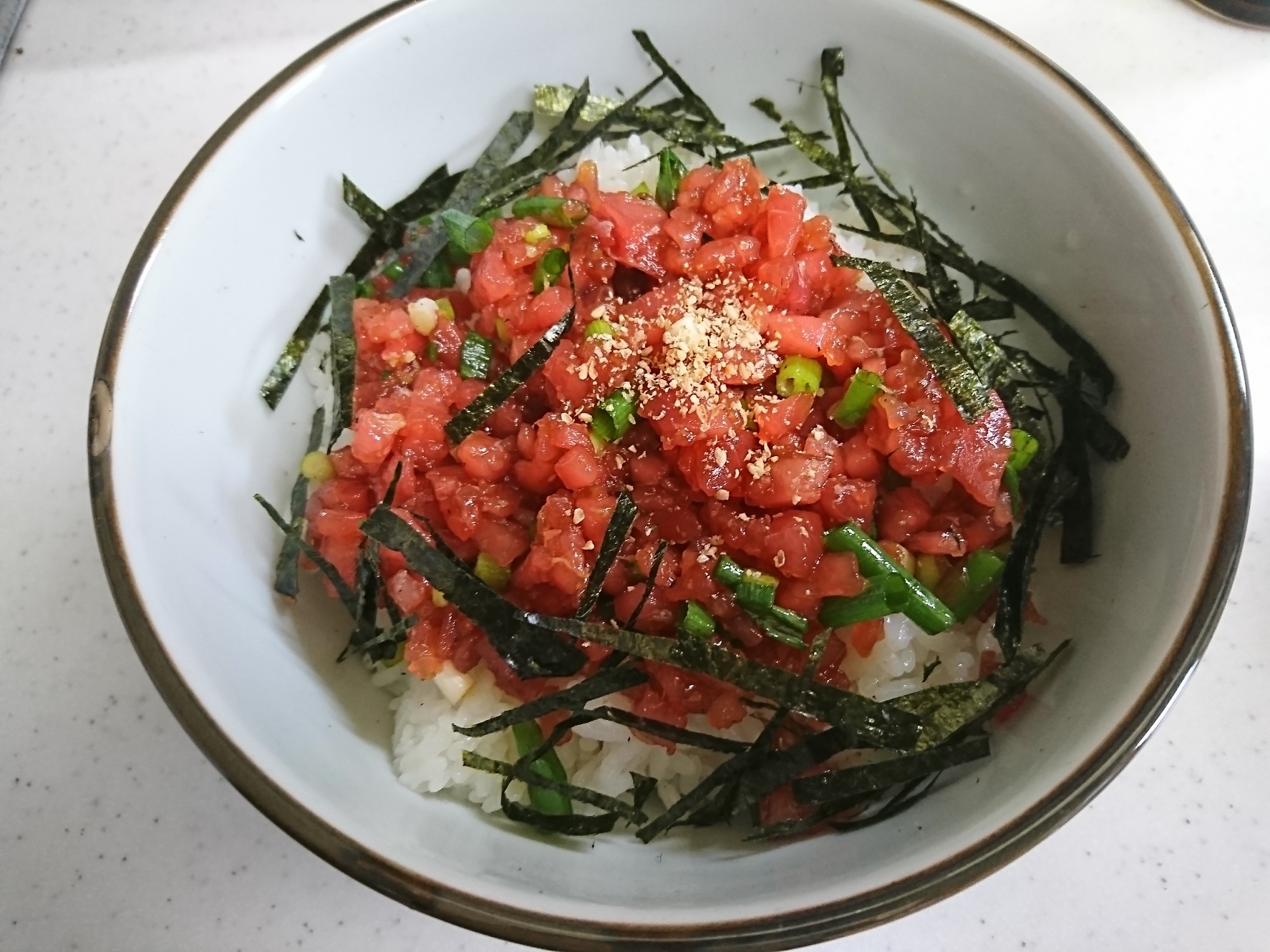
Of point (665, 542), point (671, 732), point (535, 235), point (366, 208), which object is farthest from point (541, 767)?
point (366, 208)

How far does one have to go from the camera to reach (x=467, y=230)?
6.47 feet

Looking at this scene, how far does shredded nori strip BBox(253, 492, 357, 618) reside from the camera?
1.71 m

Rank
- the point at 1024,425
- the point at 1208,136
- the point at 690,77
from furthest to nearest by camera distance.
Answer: the point at 1208,136, the point at 690,77, the point at 1024,425

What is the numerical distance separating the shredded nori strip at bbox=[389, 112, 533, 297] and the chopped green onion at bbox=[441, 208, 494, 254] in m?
0.03

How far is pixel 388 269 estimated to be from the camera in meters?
2.02

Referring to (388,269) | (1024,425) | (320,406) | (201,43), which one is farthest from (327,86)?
(1024,425)

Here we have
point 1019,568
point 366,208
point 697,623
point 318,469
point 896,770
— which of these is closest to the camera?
point 896,770

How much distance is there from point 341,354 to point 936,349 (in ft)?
4.18

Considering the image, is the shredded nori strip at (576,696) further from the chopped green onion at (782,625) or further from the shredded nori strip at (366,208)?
the shredded nori strip at (366,208)

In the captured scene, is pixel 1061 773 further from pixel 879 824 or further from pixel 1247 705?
pixel 1247 705

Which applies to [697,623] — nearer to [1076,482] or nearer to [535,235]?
[1076,482]

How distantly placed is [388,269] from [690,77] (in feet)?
2.93

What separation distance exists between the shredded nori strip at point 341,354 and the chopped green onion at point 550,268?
0.43 meters

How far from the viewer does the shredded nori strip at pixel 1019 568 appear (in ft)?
5.40
